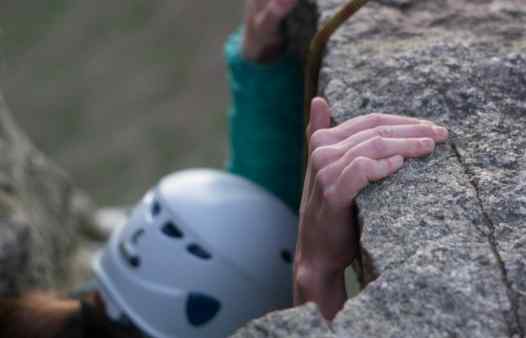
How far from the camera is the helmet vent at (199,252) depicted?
1.74 meters

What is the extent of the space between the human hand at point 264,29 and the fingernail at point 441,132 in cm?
72

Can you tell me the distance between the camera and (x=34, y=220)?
7.41 feet

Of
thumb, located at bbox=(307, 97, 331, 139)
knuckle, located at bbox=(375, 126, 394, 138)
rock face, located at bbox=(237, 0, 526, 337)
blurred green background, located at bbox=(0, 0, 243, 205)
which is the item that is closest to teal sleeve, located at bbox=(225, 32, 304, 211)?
rock face, located at bbox=(237, 0, 526, 337)

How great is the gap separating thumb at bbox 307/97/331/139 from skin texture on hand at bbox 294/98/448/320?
0.05 metres

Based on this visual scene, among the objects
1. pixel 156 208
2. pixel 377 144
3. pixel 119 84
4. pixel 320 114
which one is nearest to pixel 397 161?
pixel 377 144

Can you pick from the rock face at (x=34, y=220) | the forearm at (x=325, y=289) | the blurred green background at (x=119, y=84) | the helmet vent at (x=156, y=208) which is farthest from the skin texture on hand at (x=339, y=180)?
the blurred green background at (x=119, y=84)

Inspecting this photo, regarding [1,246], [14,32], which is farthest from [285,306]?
[14,32]

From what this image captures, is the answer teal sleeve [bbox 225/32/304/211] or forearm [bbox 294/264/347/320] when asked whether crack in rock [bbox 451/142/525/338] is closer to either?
forearm [bbox 294/264/347/320]

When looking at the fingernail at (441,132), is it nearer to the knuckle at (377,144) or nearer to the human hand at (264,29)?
the knuckle at (377,144)

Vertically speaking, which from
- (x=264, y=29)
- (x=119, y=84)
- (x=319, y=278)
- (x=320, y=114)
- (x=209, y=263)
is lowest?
(x=119, y=84)

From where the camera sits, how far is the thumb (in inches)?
43.4

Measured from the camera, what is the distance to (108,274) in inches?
73.6

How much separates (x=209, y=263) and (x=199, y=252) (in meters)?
0.03

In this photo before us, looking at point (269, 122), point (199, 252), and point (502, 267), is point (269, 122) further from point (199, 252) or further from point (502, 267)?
point (502, 267)
